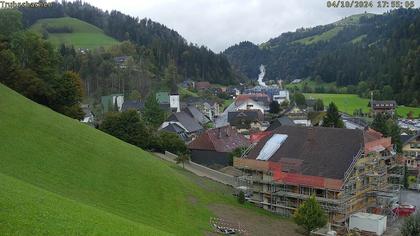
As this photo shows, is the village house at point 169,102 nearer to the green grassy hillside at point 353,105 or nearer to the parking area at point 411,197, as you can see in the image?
the green grassy hillside at point 353,105

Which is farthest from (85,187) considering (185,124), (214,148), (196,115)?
(196,115)

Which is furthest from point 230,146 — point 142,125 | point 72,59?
point 72,59

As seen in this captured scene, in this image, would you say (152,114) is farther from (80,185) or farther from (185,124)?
(80,185)

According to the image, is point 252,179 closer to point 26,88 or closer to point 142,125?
point 142,125

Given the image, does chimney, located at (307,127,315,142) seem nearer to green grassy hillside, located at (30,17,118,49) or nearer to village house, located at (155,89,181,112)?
village house, located at (155,89,181,112)

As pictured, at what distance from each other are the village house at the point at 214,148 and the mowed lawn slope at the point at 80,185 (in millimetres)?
16883

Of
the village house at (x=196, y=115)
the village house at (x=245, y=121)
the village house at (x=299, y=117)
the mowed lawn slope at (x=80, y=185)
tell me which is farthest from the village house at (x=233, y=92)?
the mowed lawn slope at (x=80, y=185)

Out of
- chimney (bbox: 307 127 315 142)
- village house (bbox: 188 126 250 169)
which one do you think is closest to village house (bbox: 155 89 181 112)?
village house (bbox: 188 126 250 169)

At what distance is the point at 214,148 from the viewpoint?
6053cm

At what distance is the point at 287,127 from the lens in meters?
49.4

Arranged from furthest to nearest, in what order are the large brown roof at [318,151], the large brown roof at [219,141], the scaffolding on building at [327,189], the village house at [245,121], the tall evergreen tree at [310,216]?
the village house at [245,121]
the large brown roof at [219,141]
the large brown roof at [318,151]
the scaffolding on building at [327,189]
the tall evergreen tree at [310,216]

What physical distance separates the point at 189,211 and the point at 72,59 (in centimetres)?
10703

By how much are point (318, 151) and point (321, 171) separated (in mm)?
3113

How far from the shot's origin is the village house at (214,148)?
2373 inches
